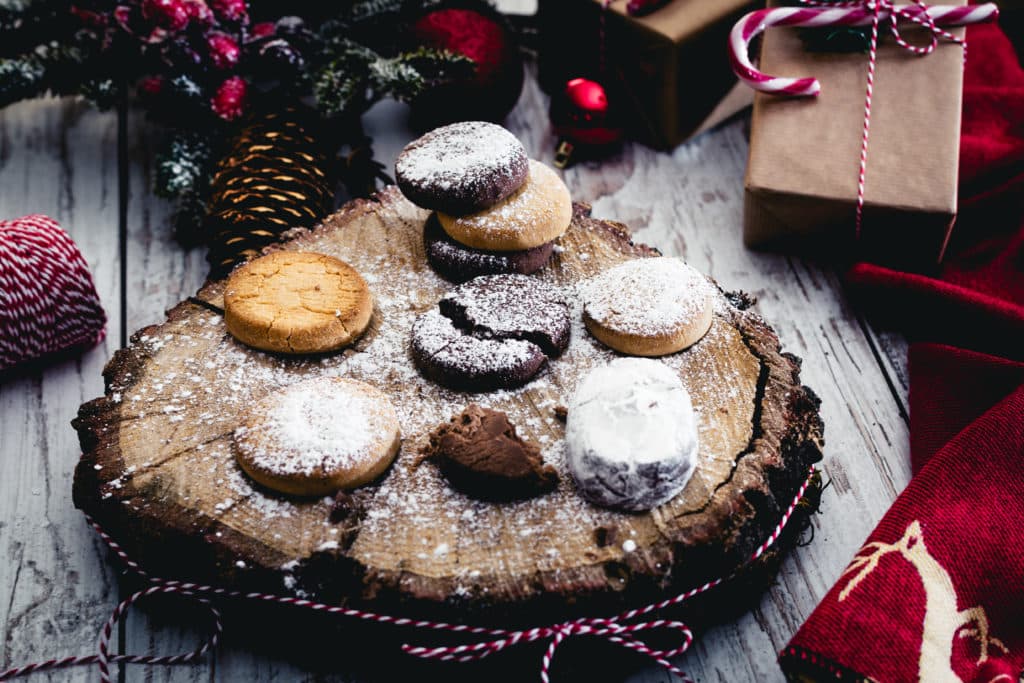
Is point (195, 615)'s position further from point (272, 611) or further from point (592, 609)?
point (592, 609)

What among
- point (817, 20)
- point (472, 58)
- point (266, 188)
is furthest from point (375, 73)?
point (817, 20)

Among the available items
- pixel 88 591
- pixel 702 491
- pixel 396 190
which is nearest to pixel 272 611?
pixel 88 591

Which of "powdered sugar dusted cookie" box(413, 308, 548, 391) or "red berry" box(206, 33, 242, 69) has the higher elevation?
"red berry" box(206, 33, 242, 69)

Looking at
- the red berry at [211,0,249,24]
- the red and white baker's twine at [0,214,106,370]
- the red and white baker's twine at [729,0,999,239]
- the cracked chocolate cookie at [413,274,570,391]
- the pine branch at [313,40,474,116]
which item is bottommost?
the red and white baker's twine at [0,214,106,370]

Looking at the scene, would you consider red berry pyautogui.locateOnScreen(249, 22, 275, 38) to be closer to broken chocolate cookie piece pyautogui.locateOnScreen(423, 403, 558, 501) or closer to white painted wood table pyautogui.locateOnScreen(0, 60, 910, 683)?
white painted wood table pyautogui.locateOnScreen(0, 60, 910, 683)

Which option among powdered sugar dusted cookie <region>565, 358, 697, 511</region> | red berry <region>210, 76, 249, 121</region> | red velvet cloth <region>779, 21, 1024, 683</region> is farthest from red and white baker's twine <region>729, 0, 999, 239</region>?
red berry <region>210, 76, 249, 121</region>

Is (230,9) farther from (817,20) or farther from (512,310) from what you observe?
(817,20)
